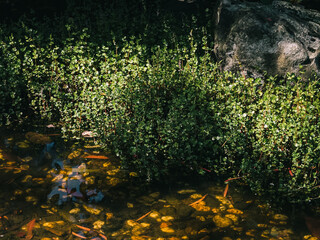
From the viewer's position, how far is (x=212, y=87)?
14.8 feet

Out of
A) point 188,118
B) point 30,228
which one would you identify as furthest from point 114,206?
point 188,118

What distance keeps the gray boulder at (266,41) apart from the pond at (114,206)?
1969 mm

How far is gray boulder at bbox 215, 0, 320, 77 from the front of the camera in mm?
4863

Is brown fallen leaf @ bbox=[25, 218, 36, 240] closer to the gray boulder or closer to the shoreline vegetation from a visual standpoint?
the shoreline vegetation

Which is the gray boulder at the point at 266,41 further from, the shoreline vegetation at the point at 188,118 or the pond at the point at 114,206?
the pond at the point at 114,206

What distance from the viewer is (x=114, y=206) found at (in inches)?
138

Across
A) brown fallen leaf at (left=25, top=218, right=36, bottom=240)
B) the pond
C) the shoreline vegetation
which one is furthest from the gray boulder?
brown fallen leaf at (left=25, top=218, right=36, bottom=240)

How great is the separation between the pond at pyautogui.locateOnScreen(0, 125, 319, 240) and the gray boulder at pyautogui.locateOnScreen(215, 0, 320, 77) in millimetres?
1969

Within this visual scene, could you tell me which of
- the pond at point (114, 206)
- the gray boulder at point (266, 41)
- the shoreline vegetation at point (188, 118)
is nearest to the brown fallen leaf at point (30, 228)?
the pond at point (114, 206)

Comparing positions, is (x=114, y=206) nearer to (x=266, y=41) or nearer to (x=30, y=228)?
(x=30, y=228)

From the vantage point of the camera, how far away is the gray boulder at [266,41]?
486 cm

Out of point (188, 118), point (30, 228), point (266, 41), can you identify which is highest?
point (266, 41)

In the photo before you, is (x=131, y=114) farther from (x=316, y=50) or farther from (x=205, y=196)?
(x=316, y=50)

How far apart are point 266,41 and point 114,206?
3.03 m
